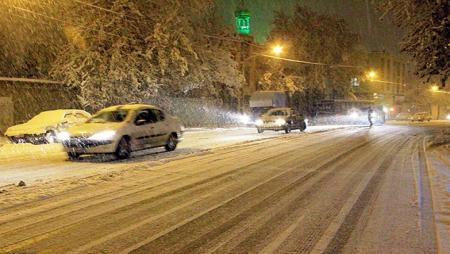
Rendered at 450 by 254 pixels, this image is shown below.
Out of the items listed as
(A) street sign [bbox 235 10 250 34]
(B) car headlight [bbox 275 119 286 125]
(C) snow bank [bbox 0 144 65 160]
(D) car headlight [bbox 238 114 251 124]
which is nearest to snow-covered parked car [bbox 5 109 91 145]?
(C) snow bank [bbox 0 144 65 160]

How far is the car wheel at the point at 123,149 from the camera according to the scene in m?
14.0

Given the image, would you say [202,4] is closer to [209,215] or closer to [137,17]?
[137,17]

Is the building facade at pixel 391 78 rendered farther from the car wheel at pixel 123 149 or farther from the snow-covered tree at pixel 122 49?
the car wheel at pixel 123 149

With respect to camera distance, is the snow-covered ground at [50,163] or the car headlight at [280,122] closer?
the snow-covered ground at [50,163]

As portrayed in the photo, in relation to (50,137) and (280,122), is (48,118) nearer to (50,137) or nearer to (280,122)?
(50,137)

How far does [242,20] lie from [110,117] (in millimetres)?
36811

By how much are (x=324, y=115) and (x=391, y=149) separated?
38.8m

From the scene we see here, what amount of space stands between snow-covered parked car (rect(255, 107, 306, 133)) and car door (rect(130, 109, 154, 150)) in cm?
1407

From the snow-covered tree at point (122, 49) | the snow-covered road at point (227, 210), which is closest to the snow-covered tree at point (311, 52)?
the snow-covered tree at point (122, 49)

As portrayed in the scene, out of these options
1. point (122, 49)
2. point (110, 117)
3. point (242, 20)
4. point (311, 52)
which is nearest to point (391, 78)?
point (311, 52)

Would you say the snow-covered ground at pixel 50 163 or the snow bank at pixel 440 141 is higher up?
the snow-covered ground at pixel 50 163

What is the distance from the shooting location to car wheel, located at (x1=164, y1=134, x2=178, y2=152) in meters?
16.6

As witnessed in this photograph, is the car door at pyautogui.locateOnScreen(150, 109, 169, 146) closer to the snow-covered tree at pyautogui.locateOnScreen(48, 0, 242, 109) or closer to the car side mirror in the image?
the car side mirror

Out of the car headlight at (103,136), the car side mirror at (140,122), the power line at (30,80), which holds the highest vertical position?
the power line at (30,80)
